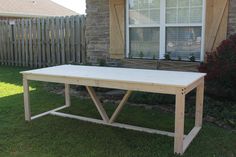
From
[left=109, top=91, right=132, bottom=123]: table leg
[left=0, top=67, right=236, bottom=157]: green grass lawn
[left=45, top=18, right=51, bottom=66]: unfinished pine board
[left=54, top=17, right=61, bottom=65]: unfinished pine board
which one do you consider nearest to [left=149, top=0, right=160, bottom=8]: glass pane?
[left=0, top=67, right=236, bottom=157]: green grass lawn

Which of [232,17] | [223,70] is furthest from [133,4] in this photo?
[223,70]

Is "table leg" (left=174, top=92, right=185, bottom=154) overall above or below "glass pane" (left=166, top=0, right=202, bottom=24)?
below

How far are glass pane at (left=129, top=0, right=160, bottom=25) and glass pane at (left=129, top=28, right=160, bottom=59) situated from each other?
0.19m

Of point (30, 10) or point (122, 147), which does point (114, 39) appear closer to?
point (122, 147)

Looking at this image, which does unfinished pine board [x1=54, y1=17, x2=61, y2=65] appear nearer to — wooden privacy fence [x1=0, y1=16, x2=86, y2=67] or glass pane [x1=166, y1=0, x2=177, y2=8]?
wooden privacy fence [x1=0, y1=16, x2=86, y2=67]

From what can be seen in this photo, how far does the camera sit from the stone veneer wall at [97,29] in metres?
7.10

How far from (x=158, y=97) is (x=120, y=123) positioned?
4.15 feet

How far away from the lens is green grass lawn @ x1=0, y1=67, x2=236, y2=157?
335 cm

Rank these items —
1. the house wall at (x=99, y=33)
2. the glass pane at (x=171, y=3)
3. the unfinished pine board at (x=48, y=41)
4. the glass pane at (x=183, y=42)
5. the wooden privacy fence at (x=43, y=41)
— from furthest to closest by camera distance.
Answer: the unfinished pine board at (x=48, y=41)
the wooden privacy fence at (x=43, y=41)
the house wall at (x=99, y=33)
the glass pane at (x=171, y=3)
the glass pane at (x=183, y=42)

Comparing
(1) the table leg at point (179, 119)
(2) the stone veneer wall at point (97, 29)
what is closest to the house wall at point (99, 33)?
(2) the stone veneer wall at point (97, 29)

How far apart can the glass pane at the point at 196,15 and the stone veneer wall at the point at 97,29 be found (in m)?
2.18

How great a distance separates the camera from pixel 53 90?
21.8 feet

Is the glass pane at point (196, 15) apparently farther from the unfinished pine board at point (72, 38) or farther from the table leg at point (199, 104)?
the unfinished pine board at point (72, 38)

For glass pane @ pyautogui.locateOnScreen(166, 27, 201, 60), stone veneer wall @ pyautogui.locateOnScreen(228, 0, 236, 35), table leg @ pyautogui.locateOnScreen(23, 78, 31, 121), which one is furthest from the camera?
glass pane @ pyautogui.locateOnScreen(166, 27, 201, 60)
